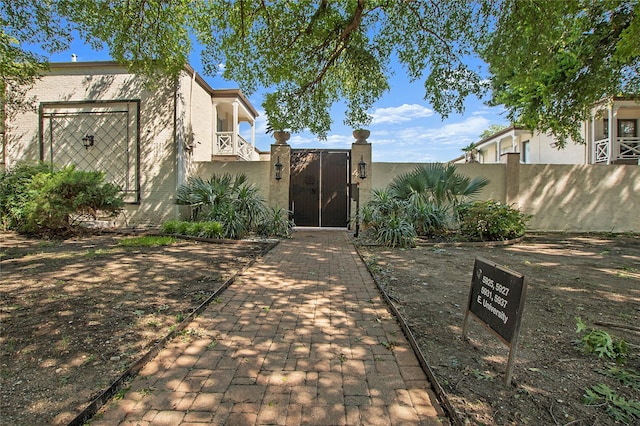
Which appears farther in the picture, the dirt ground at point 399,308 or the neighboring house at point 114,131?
the neighboring house at point 114,131

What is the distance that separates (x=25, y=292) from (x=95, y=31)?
22.4 ft

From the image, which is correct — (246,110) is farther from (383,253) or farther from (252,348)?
(252,348)

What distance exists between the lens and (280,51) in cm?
845

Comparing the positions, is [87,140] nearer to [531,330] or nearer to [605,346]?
[531,330]

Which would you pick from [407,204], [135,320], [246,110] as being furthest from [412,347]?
[246,110]

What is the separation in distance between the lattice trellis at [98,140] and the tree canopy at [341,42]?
1.54 meters

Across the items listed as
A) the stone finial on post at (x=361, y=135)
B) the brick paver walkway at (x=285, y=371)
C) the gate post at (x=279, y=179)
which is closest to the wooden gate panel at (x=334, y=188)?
the stone finial on post at (x=361, y=135)

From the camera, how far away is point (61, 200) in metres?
8.24

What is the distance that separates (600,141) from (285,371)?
19.1m

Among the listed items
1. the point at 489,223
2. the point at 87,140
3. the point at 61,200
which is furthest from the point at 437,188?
the point at 87,140

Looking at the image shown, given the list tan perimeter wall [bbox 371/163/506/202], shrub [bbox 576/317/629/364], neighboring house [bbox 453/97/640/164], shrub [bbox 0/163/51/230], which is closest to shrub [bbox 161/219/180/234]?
shrub [bbox 0/163/51/230]

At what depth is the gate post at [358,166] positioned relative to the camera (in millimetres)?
10820

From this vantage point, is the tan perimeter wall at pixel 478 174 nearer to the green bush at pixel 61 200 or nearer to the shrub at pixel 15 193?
the green bush at pixel 61 200

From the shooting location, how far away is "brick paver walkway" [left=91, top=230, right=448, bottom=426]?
1.95 metres
